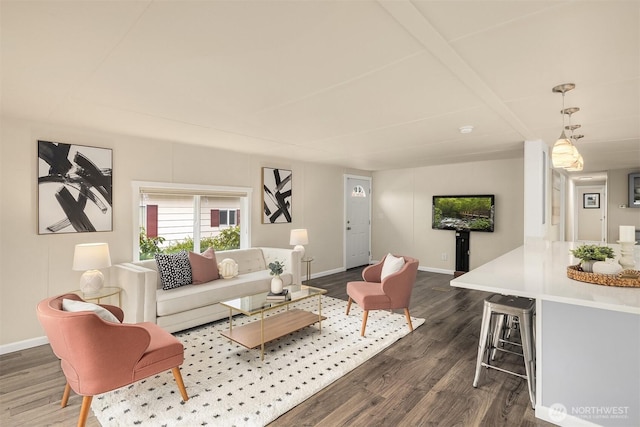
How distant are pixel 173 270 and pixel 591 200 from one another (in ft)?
43.1

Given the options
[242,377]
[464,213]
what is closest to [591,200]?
[464,213]

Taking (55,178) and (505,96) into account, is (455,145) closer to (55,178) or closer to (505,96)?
(505,96)

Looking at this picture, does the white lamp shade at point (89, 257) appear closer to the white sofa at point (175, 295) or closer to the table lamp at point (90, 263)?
the table lamp at point (90, 263)

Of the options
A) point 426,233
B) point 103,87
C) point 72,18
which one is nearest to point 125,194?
point 103,87

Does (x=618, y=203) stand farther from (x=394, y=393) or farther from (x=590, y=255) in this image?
(x=394, y=393)

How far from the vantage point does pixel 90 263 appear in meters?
3.09

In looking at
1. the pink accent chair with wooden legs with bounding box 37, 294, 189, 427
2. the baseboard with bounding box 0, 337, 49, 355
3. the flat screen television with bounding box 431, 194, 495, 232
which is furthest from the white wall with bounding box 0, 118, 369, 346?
the flat screen television with bounding box 431, 194, 495, 232

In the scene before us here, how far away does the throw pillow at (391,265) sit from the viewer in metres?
3.67

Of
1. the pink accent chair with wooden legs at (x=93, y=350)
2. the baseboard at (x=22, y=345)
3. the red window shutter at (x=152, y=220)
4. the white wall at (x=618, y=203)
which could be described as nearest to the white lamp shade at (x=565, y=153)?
the pink accent chair with wooden legs at (x=93, y=350)

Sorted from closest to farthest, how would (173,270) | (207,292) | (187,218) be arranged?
(207,292), (173,270), (187,218)

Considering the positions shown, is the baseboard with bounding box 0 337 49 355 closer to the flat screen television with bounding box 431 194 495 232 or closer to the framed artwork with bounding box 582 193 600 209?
the flat screen television with bounding box 431 194 495 232

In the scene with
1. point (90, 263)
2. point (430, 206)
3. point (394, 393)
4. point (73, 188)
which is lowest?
point (394, 393)

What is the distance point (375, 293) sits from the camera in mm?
3564

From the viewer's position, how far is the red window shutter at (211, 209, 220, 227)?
4.81 m
